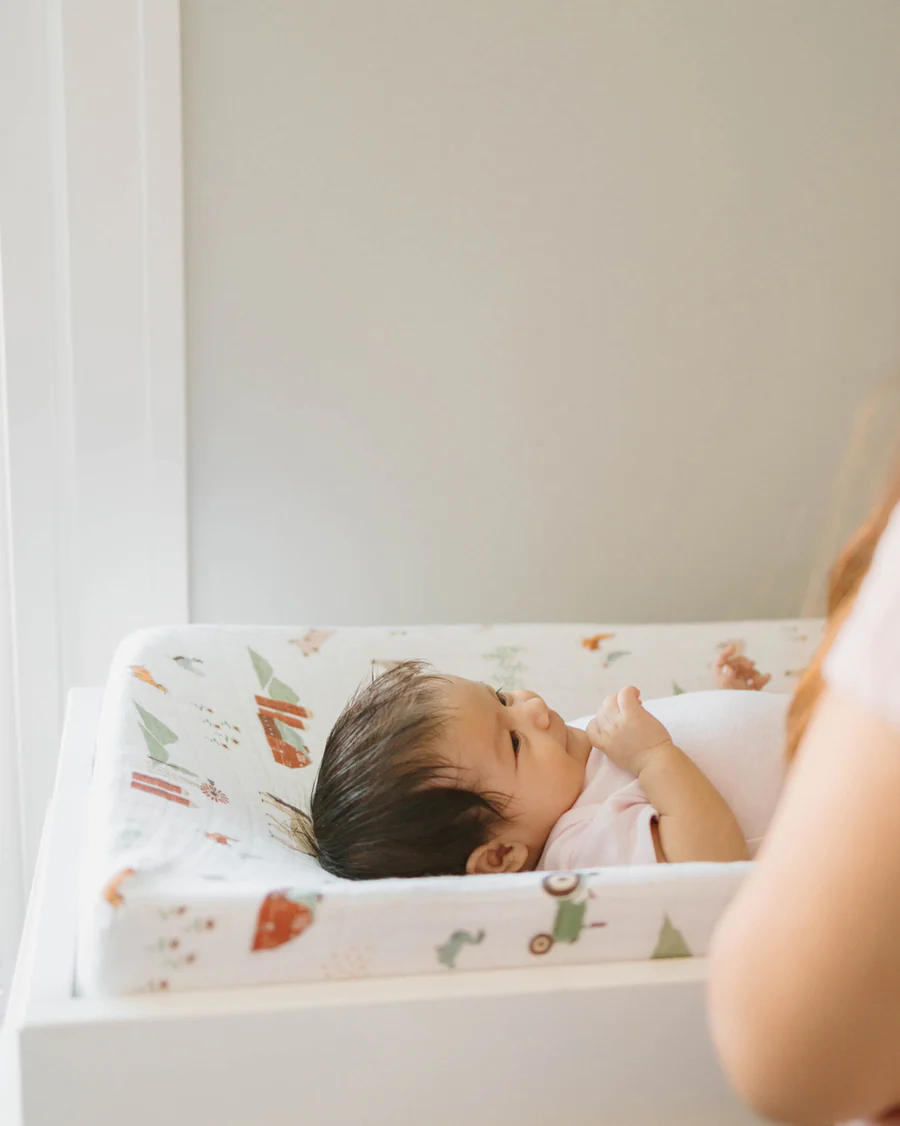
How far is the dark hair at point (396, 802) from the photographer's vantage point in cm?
96

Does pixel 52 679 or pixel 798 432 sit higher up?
pixel 798 432

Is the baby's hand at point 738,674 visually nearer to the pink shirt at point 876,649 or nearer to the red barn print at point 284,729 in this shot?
the red barn print at point 284,729

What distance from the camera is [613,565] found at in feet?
5.59

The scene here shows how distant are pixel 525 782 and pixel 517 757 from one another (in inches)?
1.0

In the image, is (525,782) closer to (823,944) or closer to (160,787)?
(160,787)

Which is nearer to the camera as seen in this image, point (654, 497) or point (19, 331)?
point (19, 331)

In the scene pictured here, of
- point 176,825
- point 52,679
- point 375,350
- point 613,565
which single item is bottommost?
point 52,679

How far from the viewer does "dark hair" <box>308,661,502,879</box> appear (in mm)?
957

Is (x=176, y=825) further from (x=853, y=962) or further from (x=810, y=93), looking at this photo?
(x=810, y=93)

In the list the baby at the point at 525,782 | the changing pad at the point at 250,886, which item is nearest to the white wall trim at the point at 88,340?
the changing pad at the point at 250,886

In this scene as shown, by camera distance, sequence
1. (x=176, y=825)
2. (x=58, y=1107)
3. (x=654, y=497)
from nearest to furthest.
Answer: (x=58, y=1107)
(x=176, y=825)
(x=654, y=497)

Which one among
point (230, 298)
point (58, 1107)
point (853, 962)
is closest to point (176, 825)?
point (58, 1107)

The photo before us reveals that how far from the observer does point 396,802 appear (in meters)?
0.96

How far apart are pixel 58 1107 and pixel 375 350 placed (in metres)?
1.08
